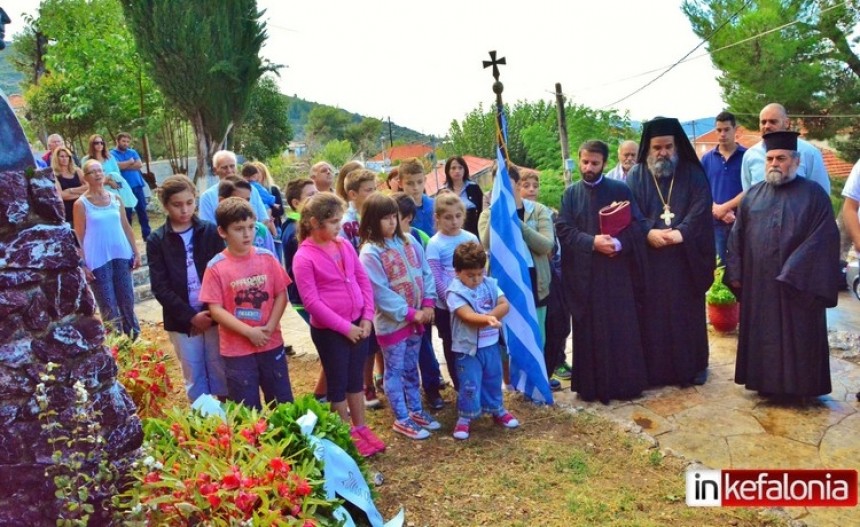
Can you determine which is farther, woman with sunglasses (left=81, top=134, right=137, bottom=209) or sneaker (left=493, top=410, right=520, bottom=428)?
woman with sunglasses (left=81, top=134, right=137, bottom=209)

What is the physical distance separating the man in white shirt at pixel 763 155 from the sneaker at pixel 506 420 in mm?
2801

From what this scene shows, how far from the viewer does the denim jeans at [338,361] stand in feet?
13.6

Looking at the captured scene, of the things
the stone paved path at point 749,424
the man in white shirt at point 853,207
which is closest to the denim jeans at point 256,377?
the stone paved path at point 749,424

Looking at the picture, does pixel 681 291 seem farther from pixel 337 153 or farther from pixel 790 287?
pixel 337 153

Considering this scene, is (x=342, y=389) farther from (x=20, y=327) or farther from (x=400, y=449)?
(x=20, y=327)

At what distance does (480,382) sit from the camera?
14.9 ft

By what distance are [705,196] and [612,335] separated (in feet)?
4.24

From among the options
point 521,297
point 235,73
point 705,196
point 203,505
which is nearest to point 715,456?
point 521,297

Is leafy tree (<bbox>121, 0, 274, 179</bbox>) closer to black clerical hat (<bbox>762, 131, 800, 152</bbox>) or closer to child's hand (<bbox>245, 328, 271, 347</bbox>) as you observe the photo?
child's hand (<bbox>245, 328, 271, 347</bbox>)

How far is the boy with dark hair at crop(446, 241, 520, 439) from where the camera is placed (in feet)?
14.6

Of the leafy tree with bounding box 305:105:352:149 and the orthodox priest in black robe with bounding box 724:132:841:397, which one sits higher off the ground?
the leafy tree with bounding box 305:105:352:149

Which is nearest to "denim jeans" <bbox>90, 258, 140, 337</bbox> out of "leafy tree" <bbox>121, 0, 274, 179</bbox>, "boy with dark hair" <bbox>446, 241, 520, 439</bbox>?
"boy with dark hair" <bbox>446, 241, 520, 439</bbox>

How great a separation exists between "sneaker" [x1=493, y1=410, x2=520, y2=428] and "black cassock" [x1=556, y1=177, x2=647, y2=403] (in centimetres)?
77

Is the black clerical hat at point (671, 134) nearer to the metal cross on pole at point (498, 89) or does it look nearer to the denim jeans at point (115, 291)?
the metal cross on pole at point (498, 89)
